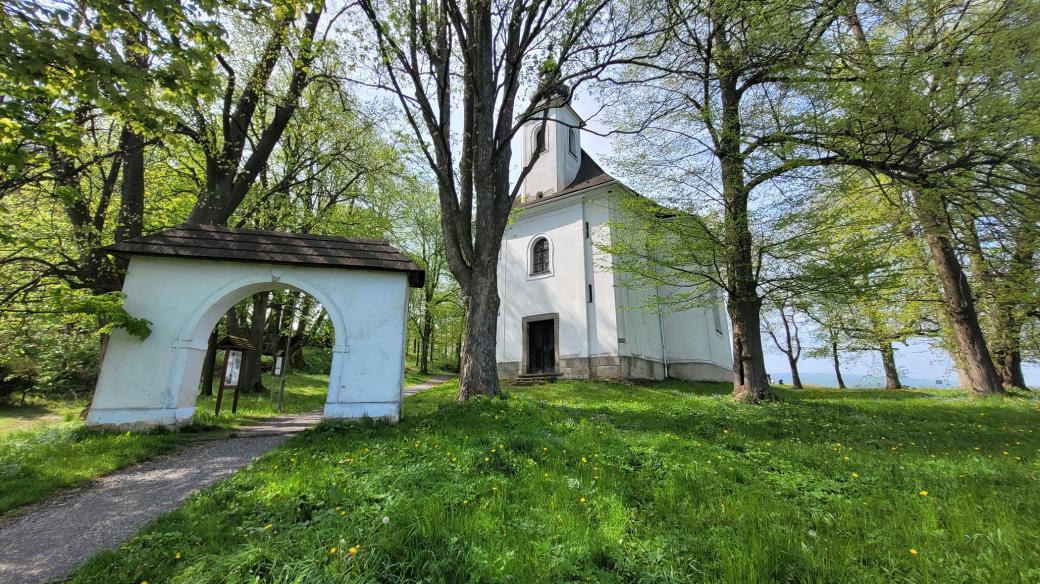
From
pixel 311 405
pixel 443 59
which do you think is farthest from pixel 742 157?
pixel 311 405

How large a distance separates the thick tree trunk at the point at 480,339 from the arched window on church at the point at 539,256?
969 centimetres

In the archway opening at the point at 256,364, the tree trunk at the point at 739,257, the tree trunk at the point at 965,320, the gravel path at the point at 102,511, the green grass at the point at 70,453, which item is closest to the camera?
the gravel path at the point at 102,511

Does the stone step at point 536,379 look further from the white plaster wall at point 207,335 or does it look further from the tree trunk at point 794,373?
the tree trunk at point 794,373

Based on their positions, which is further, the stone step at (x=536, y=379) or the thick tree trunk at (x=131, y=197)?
the stone step at (x=536, y=379)

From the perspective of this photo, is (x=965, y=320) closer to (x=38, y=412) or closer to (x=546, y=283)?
(x=546, y=283)

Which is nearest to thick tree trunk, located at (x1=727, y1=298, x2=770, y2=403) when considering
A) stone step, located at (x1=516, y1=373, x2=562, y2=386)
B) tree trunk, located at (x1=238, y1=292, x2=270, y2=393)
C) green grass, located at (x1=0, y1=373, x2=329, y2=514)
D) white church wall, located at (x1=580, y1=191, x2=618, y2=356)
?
white church wall, located at (x1=580, y1=191, x2=618, y2=356)

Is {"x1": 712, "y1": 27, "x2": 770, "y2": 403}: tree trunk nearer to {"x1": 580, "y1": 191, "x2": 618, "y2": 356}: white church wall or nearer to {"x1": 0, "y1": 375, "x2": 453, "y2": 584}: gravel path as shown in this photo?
{"x1": 580, "y1": 191, "x2": 618, "y2": 356}: white church wall

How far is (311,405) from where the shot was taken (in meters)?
12.8

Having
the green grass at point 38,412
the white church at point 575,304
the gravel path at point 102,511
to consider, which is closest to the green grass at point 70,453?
the gravel path at point 102,511

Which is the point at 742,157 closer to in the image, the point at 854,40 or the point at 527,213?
the point at 854,40

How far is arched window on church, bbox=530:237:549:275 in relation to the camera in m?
19.5

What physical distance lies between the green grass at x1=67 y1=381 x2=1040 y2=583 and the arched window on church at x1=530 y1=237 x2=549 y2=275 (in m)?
13.8

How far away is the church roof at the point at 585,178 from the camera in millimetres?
18377

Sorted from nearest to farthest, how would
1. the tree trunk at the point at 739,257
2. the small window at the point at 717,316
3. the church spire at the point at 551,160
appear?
the tree trunk at the point at 739,257, the church spire at the point at 551,160, the small window at the point at 717,316
